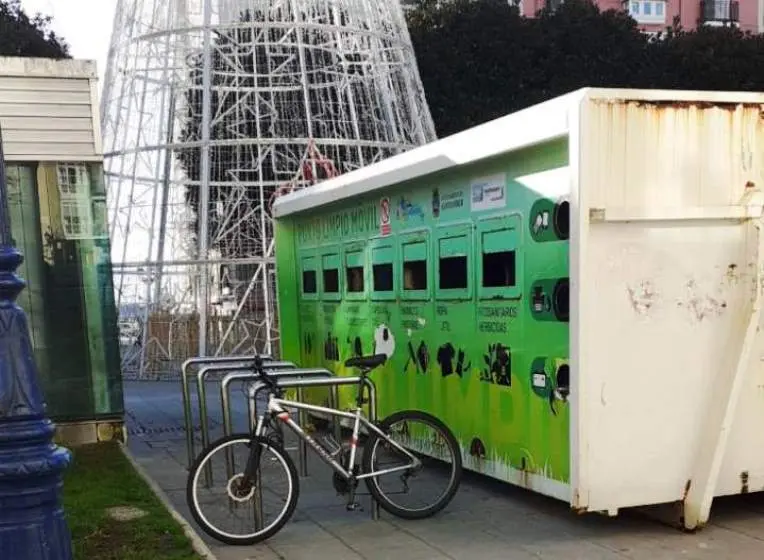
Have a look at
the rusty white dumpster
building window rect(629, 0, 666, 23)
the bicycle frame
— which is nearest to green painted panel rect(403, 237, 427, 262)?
the rusty white dumpster

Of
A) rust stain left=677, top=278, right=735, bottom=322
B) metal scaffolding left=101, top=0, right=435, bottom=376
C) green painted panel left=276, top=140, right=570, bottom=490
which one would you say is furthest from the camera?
metal scaffolding left=101, top=0, right=435, bottom=376

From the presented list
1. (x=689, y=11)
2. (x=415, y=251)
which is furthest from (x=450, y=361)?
(x=689, y=11)

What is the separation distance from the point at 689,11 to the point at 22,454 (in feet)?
183

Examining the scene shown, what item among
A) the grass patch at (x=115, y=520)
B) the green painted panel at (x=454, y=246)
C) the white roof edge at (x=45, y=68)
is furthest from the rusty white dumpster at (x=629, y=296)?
the white roof edge at (x=45, y=68)

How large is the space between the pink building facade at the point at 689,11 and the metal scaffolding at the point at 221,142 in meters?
33.1

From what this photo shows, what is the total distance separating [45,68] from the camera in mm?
9617

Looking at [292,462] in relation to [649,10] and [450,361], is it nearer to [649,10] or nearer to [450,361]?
[450,361]

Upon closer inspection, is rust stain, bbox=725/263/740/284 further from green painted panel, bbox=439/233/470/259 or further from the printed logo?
the printed logo

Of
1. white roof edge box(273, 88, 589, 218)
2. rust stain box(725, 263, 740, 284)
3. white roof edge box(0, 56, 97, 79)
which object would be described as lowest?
rust stain box(725, 263, 740, 284)

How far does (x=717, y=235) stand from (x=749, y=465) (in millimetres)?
1587

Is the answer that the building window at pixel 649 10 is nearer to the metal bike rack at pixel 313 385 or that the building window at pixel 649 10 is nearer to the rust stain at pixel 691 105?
the rust stain at pixel 691 105

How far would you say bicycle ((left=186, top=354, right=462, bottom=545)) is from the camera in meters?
5.83

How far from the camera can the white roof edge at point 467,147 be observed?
5.56m

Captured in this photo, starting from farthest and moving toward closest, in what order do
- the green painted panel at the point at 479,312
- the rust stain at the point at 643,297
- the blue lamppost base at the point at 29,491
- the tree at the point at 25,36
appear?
the tree at the point at 25,36 → the green painted panel at the point at 479,312 → the rust stain at the point at 643,297 → the blue lamppost base at the point at 29,491
